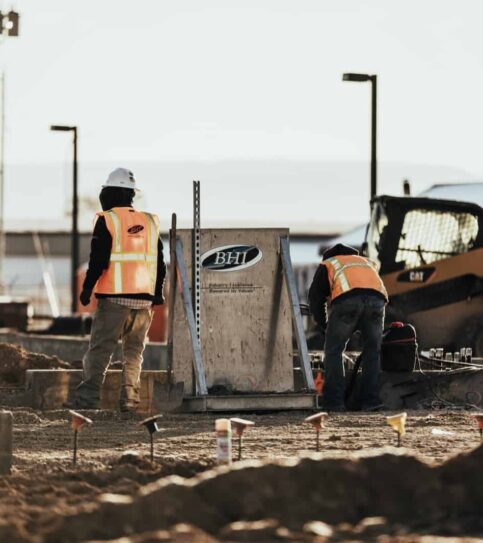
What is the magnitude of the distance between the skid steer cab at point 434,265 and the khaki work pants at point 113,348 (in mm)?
10172

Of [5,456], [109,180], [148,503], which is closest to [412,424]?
[109,180]

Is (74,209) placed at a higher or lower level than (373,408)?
higher

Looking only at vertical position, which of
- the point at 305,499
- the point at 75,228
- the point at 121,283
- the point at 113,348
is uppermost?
the point at 121,283

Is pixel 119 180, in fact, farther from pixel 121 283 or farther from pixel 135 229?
pixel 121 283

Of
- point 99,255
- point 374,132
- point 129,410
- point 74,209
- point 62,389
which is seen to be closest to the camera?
point 99,255

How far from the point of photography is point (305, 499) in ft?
31.6

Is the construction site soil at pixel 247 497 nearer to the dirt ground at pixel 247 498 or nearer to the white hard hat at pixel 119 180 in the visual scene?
the dirt ground at pixel 247 498

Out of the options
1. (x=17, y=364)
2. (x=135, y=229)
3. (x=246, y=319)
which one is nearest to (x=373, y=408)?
(x=246, y=319)

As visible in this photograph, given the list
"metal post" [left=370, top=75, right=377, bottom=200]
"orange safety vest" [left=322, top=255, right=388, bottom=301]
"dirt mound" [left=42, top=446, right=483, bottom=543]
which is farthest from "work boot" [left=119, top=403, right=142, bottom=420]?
"metal post" [left=370, top=75, right=377, bottom=200]

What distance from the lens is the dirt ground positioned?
8.80 meters

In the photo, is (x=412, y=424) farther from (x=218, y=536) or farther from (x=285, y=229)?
(x=218, y=536)

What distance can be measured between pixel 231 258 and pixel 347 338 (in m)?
1.29

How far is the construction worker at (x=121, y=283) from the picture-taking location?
16.9 meters

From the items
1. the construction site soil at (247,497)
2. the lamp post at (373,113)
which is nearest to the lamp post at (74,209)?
the lamp post at (373,113)
